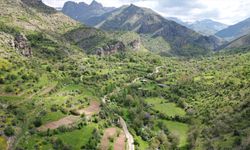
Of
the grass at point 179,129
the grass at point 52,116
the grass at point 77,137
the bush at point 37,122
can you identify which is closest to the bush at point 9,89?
the grass at point 52,116

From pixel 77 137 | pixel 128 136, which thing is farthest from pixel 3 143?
pixel 128 136

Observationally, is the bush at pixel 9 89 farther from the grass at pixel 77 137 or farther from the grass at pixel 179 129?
the grass at pixel 179 129

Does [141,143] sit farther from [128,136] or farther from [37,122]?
[37,122]

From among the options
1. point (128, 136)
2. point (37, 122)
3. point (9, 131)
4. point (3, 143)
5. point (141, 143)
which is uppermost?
point (37, 122)

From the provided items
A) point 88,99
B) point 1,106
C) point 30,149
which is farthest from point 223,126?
point 1,106

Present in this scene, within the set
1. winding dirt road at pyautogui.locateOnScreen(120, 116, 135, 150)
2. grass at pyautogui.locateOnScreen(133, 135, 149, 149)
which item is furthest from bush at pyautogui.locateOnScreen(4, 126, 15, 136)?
Answer: grass at pyautogui.locateOnScreen(133, 135, 149, 149)

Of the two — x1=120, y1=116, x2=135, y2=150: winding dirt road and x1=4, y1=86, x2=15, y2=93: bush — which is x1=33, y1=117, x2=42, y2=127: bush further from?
x1=120, y1=116, x2=135, y2=150: winding dirt road
